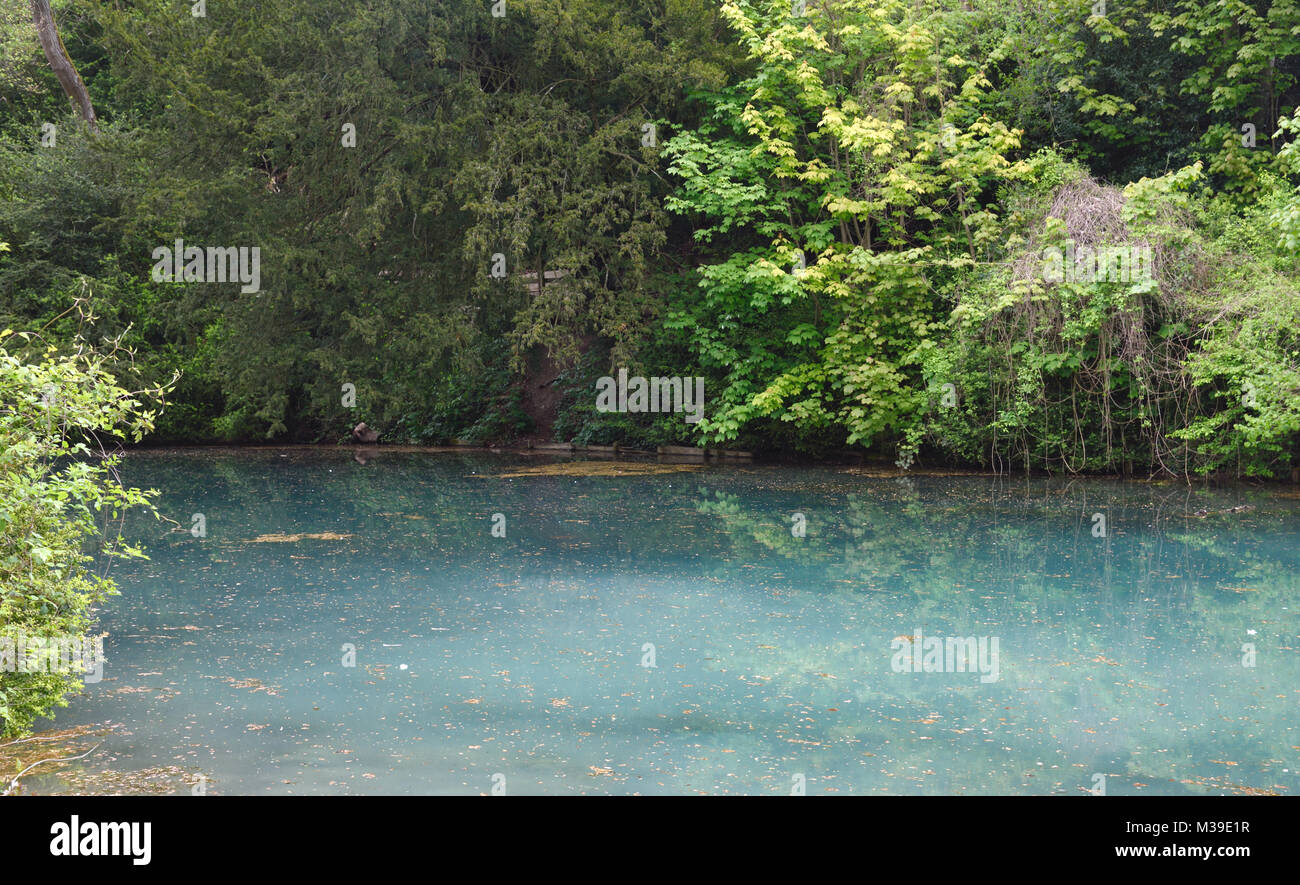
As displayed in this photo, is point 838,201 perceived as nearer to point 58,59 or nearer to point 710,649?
point 710,649

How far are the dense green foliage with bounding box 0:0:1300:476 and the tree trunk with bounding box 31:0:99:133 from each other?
5.55 meters

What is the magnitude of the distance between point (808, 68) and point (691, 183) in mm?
2374

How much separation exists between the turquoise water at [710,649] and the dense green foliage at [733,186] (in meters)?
3.27

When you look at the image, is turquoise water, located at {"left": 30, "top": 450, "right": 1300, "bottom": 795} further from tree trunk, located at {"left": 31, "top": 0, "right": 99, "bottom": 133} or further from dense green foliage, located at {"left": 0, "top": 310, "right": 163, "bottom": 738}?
Answer: tree trunk, located at {"left": 31, "top": 0, "right": 99, "bottom": 133}

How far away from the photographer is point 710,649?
7020 mm

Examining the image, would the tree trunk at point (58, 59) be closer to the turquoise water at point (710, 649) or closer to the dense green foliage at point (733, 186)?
the dense green foliage at point (733, 186)

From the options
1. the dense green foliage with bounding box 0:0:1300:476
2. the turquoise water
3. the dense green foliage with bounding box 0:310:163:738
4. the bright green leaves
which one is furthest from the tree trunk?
the dense green foliage with bounding box 0:310:163:738

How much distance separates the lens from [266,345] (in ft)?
59.1

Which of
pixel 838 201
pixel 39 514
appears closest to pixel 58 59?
pixel 838 201

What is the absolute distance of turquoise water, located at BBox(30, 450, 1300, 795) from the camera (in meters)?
4.93

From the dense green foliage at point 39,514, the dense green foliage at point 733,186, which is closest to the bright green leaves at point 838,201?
the dense green foliage at point 733,186

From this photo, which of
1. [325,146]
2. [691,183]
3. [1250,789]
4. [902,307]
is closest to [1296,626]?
[1250,789]

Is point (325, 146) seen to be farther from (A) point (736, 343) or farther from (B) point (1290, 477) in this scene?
(B) point (1290, 477)

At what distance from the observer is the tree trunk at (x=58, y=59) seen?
23344 millimetres
